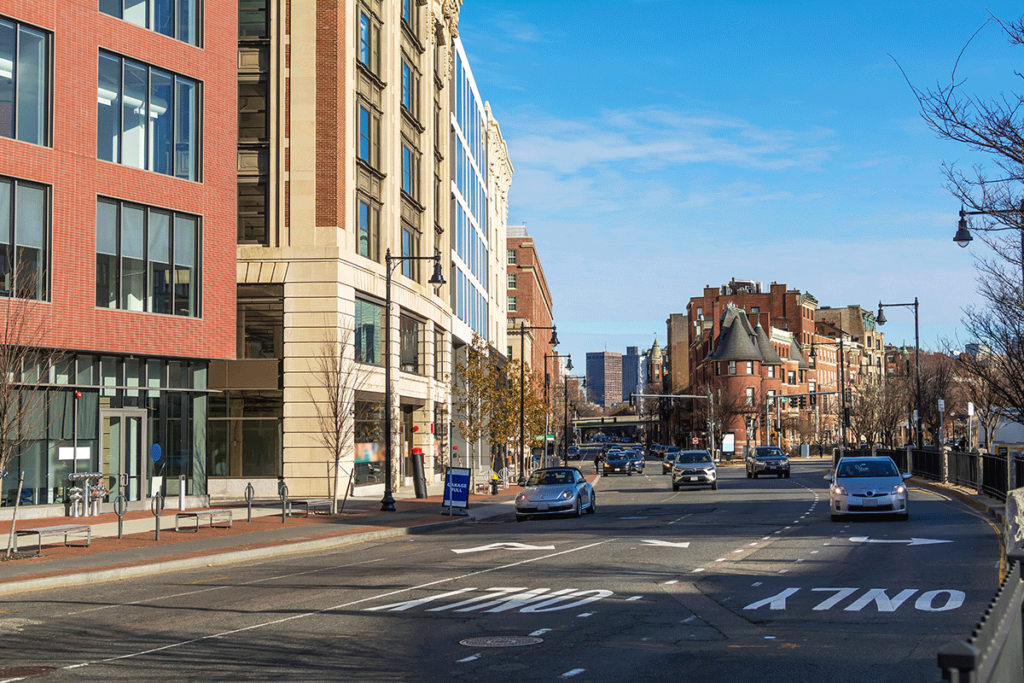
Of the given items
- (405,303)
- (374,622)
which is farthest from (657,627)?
(405,303)

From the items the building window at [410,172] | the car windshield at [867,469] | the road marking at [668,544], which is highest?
the building window at [410,172]

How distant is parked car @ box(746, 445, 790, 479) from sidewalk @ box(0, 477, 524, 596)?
86.9 ft

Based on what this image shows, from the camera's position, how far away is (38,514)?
26.8m

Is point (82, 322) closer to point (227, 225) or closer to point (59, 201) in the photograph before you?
point (59, 201)

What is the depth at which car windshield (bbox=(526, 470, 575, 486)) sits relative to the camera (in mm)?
29453

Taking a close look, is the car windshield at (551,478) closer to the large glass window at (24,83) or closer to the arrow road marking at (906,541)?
the arrow road marking at (906,541)

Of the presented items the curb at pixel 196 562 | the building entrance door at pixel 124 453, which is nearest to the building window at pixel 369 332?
the building entrance door at pixel 124 453

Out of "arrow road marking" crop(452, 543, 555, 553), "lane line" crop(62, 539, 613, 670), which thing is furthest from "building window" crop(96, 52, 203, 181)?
"lane line" crop(62, 539, 613, 670)

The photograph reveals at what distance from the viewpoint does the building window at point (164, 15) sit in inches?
1146

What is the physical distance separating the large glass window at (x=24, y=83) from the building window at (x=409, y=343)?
19900 mm

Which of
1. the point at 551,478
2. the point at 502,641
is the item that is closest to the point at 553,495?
the point at 551,478

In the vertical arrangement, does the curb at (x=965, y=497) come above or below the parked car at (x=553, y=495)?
below

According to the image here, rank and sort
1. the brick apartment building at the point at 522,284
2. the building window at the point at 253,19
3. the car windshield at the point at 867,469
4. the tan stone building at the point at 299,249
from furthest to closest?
the brick apartment building at the point at 522,284, the building window at the point at 253,19, the tan stone building at the point at 299,249, the car windshield at the point at 867,469

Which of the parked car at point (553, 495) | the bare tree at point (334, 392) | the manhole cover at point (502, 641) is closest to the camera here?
the manhole cover at point (502, 641)
